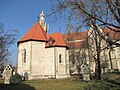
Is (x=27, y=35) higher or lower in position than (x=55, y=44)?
higher

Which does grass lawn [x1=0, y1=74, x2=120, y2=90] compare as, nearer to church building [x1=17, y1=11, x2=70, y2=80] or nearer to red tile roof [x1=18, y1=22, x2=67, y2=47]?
church building [x1=17, y1=11, x2=70, y2=80]

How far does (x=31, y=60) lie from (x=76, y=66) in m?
19.9

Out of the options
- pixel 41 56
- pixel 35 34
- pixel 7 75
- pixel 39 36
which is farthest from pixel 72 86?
pixel 35 34

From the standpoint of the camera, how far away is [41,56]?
95.0ft

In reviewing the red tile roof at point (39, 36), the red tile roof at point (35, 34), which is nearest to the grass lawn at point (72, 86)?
the red tile roof at point (39, 36)

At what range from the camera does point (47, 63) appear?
28812mm

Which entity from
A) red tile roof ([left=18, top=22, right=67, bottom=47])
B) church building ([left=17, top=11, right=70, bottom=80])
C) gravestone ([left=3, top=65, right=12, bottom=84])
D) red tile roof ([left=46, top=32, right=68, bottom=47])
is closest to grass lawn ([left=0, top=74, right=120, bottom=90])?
gravestone ([left=3, top=65, right=12, bottom=84])

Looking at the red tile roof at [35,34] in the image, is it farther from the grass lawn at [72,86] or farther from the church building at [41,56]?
the grass lawn at [72,86]

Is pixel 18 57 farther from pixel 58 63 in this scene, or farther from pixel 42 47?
pixel 58 63

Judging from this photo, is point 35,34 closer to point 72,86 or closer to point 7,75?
point 7,75

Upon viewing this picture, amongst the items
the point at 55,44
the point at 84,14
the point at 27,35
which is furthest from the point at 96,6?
the point at 27,35

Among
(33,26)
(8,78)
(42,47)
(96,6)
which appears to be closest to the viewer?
(96,6)

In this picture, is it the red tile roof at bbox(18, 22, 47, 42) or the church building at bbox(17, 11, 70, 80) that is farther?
the red tile roof at bbox(18, 22, 47, 42)

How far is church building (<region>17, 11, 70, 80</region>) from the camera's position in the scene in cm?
2775
